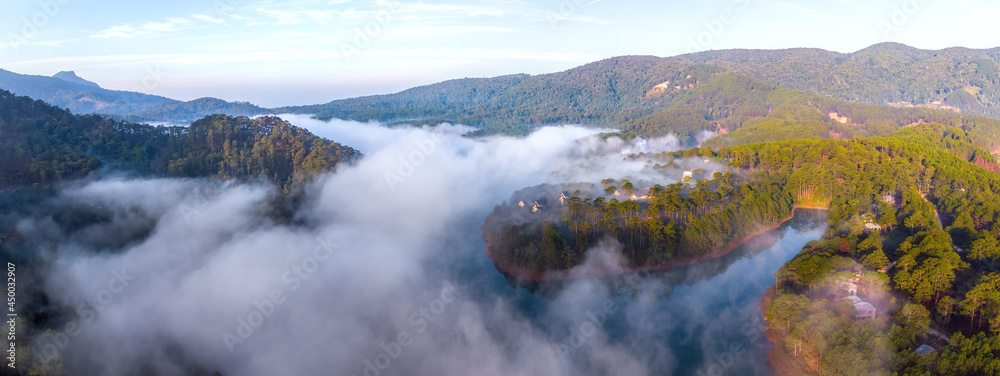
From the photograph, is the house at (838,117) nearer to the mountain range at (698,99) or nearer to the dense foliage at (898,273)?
the mountain range at (698,99)

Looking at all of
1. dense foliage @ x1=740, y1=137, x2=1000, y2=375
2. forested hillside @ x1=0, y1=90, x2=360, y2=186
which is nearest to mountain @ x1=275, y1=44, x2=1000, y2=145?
dense foliage @ x1=740, y1=137, x2=1000, y2=375

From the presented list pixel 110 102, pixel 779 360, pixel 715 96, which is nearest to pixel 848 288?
pixel 779 360

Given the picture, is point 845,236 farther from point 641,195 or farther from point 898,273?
point 641,195

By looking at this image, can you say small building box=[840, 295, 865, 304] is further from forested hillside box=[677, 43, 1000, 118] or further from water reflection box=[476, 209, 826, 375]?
forested hillside box=[677, 43, 1000, 118]

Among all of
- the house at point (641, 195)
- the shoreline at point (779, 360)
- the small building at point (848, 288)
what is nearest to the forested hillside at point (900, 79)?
the house at point (641, 195)

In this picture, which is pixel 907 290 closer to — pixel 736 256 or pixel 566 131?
pixel 736 256
